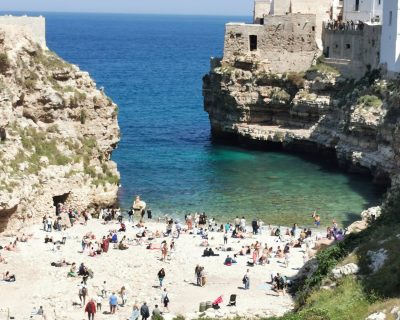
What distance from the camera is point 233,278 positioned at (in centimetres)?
3136

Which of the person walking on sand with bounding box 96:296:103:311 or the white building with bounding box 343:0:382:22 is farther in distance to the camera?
the white building with bounding box 343:0:382:22

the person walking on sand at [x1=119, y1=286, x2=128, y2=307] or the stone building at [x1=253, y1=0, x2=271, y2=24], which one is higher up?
the stone building at [x1=253, y1=0, x2=271, y2=24]

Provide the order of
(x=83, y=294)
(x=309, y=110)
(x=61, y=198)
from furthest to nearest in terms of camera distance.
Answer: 1. (x=309, y=110)
2. (x=61, y=198)
3. (x=83, y=294)

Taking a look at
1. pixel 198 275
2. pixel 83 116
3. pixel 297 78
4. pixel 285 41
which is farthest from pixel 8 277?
pixel 285 41

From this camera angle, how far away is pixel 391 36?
5025 centimetres

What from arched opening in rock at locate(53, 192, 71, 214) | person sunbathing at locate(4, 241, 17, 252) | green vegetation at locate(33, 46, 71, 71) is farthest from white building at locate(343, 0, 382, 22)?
person sunbathing at locate(4, 241, 17, 252)

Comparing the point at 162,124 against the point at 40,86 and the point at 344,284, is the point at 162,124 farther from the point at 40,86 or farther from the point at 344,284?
the point at 344,284

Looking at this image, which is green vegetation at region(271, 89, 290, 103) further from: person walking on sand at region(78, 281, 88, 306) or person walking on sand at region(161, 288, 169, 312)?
person walking on sand at region(78, 281, 88, 306)

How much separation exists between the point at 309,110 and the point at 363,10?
32.8 ft

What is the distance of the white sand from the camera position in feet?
Answer: 90.5

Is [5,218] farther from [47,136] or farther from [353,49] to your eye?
[353,49]

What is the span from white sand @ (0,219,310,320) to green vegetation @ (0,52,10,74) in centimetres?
766

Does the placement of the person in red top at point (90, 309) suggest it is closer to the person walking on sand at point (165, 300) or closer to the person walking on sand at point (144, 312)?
the person walking on sand at point (144, 312)

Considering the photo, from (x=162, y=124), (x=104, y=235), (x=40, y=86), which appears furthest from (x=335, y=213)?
(x=162, y=124)
